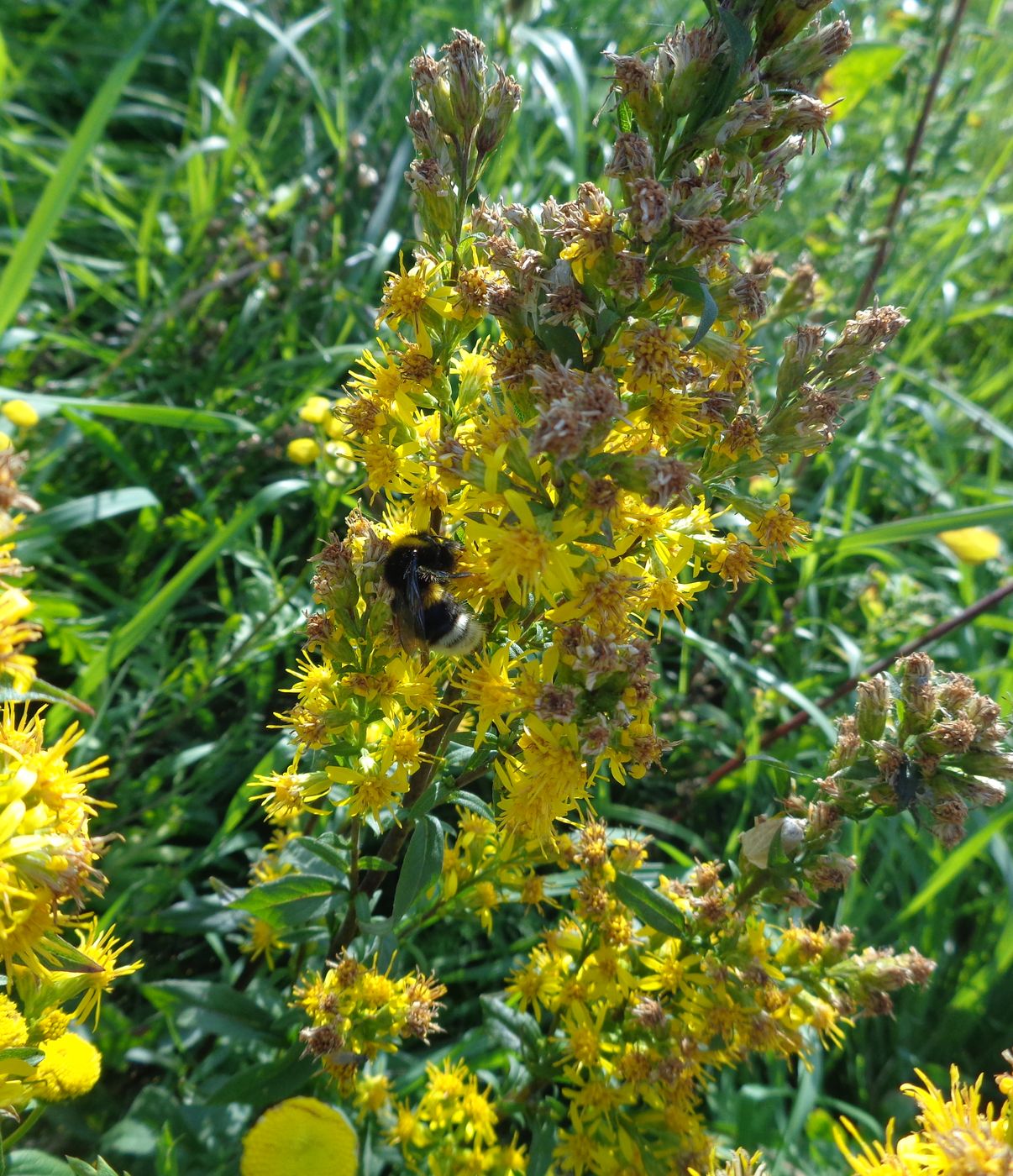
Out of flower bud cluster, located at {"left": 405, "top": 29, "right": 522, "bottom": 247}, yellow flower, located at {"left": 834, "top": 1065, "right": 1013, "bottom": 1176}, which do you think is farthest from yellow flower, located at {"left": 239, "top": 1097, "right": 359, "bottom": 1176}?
flower bud cluster, located at {"left": 405, "top": 29, "right": 522, "bottom": 247}

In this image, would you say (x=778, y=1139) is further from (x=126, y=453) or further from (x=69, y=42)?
(x=69, y=42)

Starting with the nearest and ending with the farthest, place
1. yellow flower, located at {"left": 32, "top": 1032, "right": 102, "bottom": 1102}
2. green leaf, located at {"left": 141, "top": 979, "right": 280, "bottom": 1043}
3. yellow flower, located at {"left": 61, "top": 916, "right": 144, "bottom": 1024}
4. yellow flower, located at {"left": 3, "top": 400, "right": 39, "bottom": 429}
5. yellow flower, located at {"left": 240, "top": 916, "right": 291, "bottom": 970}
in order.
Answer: yellow flower, located at {"left": 61, "top": 916, "right": 144, "bottom": 1024} → yellow flower, located at {"left": 32, "top": 1032, "right": 102, "bottom": 1102} → green leaf, located at {"left": 141, "top": 979, "right": 280, "bottom": 1043} → yellow flower, located at {"left": 240, "top": 916, "right": 291, "bottom": 970} → yellow flower, located at {"left": 3, "top": 400, "right": 39, "bottom": 429}

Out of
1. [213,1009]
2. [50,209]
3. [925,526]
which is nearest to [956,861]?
[925,526]

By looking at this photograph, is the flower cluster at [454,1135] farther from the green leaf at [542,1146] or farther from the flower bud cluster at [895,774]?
the flower bud cluster at [895,774]

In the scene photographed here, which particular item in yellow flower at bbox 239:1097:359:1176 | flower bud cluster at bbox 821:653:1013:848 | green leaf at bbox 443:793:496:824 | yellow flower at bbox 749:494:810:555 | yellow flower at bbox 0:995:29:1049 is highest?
yellow flower at bbox 749:494:810:555

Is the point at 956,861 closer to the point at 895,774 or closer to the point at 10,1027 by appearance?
the point at 895,774

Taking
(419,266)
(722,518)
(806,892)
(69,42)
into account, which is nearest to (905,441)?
(722,518)

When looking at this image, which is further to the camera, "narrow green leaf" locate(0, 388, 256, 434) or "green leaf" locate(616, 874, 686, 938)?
"narrow green leaf" locate(0, 388, 256, 434)

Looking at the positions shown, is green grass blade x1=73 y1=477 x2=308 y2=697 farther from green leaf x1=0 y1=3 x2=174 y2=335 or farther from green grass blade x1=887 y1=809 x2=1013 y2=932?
green grass blade x1=887 y1=809 x2=1013 y2=932

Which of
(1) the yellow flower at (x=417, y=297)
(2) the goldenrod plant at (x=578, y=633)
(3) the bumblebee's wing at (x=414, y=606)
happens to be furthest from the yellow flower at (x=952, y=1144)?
(1) the yellow flower at (x=417, y=297)
